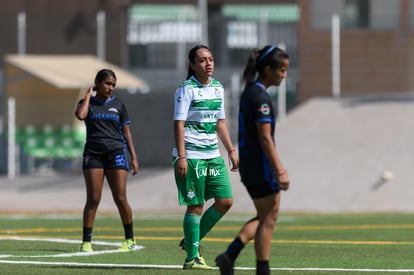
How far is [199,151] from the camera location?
45.9ft

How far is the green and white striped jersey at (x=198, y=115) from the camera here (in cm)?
1394

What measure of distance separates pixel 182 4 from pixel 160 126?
24.8m

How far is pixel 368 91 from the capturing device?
A: 51219mm

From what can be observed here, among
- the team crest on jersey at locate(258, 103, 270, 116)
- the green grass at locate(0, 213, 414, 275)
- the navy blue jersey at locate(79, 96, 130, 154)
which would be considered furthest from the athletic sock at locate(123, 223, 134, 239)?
the team crest on jersey at locate(258, 103, 270, 116)

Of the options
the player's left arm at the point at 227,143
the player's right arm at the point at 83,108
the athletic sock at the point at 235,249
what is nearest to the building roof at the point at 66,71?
the player's right arm at the point at 83,108

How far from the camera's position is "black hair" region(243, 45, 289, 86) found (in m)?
11.5

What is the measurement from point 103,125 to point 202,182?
8.49ft

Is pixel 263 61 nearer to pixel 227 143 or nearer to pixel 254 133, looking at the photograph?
pixel 254 133

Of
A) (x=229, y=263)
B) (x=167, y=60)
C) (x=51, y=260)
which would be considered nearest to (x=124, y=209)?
(x=51, y=260)

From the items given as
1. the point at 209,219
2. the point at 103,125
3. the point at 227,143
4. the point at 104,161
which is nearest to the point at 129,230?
the point at 104,161

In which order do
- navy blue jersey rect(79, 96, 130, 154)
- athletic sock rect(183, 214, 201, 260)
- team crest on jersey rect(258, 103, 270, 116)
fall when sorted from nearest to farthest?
1. team crest on jersey rect(258, 103, 270, 116)
2. athletic sock rect(183, 214, 201, 260)
3. navy blue jersey rect(79, 96, 130, 154)

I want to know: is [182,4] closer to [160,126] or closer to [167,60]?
[167,60]

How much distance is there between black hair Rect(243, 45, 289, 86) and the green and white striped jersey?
243cm

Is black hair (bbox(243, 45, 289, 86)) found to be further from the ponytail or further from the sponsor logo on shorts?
the sponsor logo on shorts
